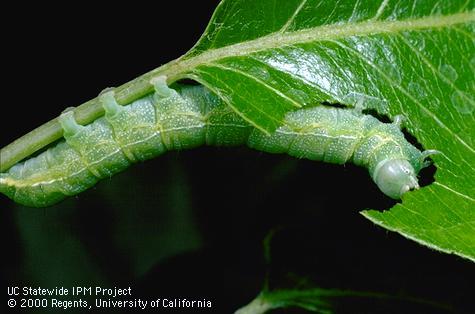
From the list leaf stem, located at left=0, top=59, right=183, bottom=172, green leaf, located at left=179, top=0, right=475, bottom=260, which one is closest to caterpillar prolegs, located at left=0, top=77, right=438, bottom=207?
leaf stem, located at left=0, top=59, right=183, bottom=172

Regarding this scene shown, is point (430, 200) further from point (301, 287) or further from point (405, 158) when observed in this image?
point (301, 287)

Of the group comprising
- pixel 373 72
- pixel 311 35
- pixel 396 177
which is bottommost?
pixel 396 177

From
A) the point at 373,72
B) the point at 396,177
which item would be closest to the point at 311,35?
the point at 373,72

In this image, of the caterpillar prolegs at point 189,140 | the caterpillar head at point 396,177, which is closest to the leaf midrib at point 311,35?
the caterpillar prolegs at point 189,140

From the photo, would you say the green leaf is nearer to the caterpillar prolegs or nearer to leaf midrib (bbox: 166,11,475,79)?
leaf midrib (bbox: 166,11,475,79)

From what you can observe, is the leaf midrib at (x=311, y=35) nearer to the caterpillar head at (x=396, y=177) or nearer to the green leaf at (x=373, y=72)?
the green leaf at (x=373, y=72)

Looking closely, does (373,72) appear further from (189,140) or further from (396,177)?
(189,140)
